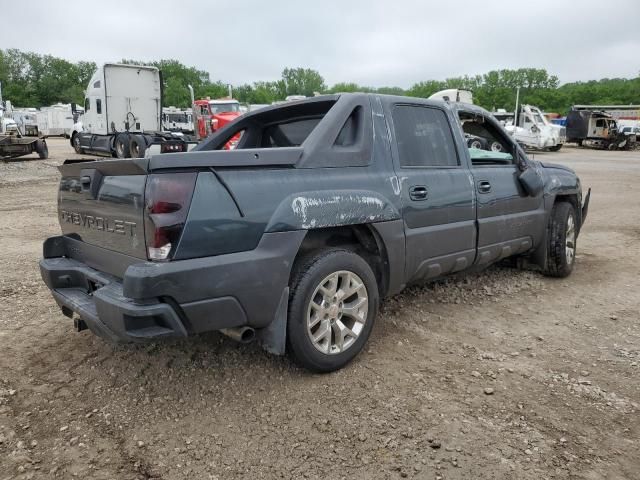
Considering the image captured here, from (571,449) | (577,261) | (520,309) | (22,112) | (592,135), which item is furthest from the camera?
(22,112)

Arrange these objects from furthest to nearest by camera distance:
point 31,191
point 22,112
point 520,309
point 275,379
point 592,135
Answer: point 22,112 → point 592,135 → point 31,191 → point 520,309 → point 275,379

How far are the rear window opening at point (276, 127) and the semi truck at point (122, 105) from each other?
48.8 feet

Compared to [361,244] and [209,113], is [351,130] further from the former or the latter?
[209,113]

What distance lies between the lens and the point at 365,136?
3.45 meters

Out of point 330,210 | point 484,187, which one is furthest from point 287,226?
point 484,187

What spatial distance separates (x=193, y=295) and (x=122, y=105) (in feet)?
61.5

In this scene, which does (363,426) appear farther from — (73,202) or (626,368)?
(73,202)

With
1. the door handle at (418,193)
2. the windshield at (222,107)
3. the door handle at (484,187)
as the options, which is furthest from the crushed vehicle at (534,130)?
the door handle at (418,193)

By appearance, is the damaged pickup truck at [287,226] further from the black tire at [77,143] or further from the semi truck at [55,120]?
the semi truck at [55,120]

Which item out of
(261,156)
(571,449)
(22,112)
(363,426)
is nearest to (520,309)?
(571,449)

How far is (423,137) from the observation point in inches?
153

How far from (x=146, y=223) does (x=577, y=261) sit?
5.23m

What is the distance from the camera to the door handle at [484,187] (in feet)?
13.7

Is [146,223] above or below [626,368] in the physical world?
above
